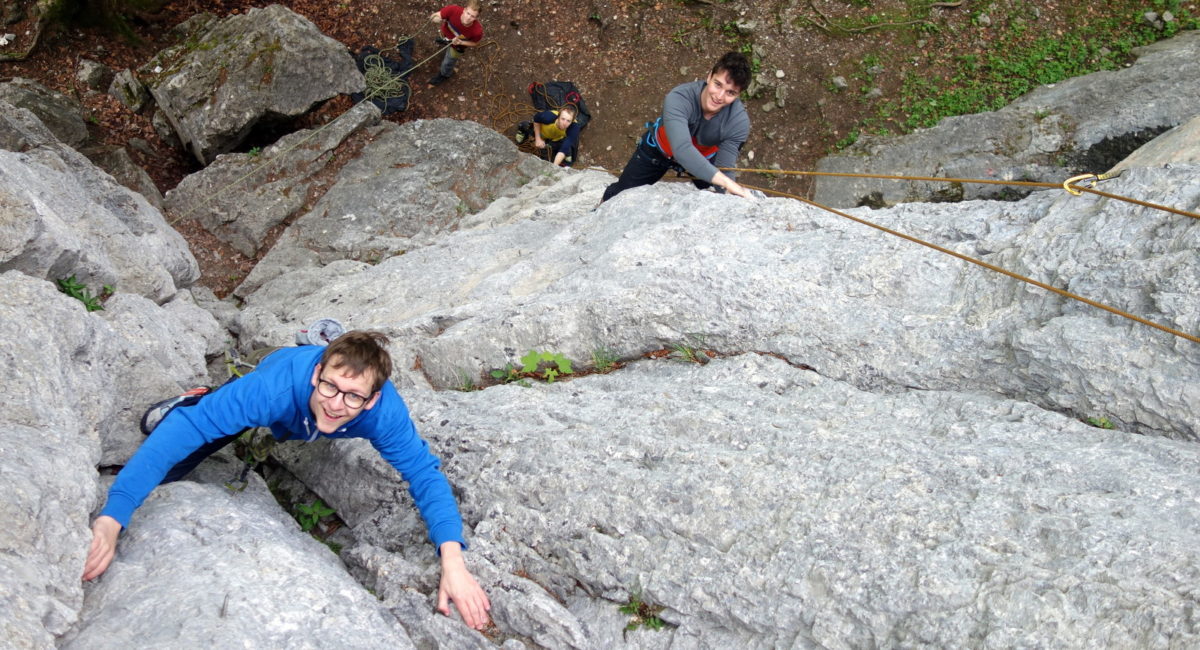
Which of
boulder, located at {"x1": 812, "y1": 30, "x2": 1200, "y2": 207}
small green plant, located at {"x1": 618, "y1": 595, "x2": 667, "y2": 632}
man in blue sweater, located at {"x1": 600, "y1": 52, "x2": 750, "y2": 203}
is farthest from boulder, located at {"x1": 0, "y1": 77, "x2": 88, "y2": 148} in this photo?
small green plant, located at {"x1": 618, "y1": 595, "x2": 667, "y2": 632}

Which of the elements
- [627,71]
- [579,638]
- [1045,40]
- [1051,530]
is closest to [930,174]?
[1045,40]

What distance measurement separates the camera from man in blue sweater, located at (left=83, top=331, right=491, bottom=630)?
291 centimetres

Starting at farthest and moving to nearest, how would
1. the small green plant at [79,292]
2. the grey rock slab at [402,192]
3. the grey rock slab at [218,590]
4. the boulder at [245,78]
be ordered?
the boulder at [245,78]
the grey rock slab at [402,192]
the small green plant at [79,292]
the grey rock slab at [218,590]

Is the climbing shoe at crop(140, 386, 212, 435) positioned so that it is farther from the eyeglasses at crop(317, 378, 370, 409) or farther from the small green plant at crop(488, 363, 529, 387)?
the small green plant at crop(488, 363, 529, 387)

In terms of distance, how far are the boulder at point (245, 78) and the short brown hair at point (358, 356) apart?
7.17 meters

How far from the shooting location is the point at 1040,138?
324 inches

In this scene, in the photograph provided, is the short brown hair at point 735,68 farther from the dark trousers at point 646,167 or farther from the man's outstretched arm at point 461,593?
the man's outstretched arm at point 461,593

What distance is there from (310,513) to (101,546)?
1.21 m

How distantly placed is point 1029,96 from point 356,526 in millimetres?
8771

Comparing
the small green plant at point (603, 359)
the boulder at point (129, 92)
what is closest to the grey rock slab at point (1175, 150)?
the small green plant at point (603, 359)

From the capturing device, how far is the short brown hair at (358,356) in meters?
2.92

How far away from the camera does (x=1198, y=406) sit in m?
3.28

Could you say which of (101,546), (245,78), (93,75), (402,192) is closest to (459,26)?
(245,78)

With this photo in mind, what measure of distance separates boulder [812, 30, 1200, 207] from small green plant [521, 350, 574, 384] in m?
5.13
